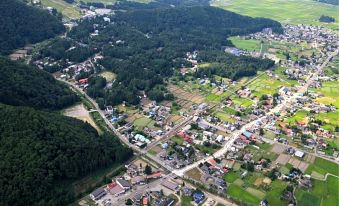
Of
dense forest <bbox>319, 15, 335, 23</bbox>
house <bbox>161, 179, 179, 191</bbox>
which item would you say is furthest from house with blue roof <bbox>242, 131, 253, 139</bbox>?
dense forest <bbox>319, 15, 335, 23</bbox>

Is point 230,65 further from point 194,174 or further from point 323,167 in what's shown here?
point 194,174

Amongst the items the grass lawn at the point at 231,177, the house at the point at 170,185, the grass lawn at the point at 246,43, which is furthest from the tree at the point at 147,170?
the grass lawn at the point at 246,43

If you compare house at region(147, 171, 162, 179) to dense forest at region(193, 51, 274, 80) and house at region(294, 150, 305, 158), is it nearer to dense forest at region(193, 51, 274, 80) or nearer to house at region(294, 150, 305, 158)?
house at region(294, 150, 305, 158)

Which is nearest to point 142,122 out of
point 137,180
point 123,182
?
point 137,180

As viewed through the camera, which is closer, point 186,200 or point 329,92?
point 186,200

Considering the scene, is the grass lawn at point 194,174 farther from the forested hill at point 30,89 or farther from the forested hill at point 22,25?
the forested hill at point 22,25

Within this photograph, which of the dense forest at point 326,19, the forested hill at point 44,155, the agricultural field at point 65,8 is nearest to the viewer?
the forested hill at point 44,155

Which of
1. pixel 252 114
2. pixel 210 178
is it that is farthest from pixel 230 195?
pixel 252 114
